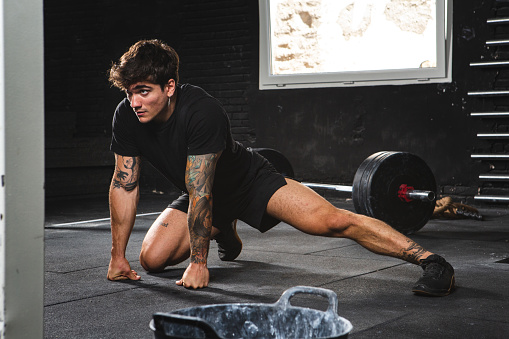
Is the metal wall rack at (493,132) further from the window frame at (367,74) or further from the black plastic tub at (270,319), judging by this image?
the black plastic tub at (270,319)

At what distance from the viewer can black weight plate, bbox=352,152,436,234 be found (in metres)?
3.74

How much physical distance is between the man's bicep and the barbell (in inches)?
59.2

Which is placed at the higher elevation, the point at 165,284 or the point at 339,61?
the point at 339,61

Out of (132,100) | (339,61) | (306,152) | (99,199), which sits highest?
(339,61)

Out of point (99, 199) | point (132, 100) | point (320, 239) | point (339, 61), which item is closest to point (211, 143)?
point (132, 100)

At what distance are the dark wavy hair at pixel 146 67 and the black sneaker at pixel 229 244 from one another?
970mm

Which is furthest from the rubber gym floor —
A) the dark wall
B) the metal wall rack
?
the dark wall

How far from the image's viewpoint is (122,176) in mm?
2730

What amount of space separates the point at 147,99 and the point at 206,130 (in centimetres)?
25

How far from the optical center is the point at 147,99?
246 cm

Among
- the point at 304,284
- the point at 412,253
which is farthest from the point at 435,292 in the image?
the point at 304,284

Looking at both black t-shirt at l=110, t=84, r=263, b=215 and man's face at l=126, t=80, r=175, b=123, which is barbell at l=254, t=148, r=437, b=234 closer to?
black t-shirt at l=110, t=84, r=263, b=215

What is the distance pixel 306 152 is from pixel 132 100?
169 inches

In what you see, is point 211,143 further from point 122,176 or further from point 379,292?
point 379,292
